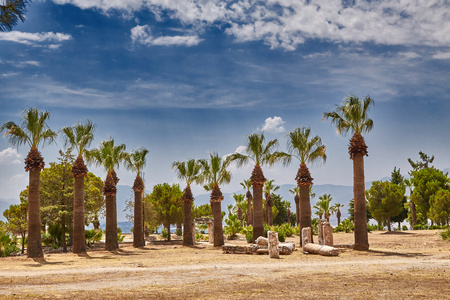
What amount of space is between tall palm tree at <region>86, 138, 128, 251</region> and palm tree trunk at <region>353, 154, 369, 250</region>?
20.4 meters

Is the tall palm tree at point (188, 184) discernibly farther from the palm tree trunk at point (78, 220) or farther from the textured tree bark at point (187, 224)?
the palm tree trunk at point (78, 220)

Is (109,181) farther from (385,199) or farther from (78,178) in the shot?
(385,199)

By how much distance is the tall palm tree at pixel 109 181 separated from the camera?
37.2m

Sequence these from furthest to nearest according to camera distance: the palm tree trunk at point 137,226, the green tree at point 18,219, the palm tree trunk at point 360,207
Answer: the palm tree trunk at point 137,226 < the green tree at point 18,219 < the palm tree trunk at point 360,207

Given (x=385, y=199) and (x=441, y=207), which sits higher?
(x=385, y=199)

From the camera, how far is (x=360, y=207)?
30.0m

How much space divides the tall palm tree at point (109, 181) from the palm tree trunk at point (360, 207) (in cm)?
2040

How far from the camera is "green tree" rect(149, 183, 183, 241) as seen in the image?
57.5 m

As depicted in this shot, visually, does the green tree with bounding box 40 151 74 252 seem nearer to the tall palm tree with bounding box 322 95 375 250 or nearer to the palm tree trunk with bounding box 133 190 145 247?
the palm tree trunk with bounding box 133 190 145 247

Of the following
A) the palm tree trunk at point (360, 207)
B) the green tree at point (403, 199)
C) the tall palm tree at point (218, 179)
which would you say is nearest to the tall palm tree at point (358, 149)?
the palm tree trunk at point (360, 207)

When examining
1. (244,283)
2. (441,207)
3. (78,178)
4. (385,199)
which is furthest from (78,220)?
(441,207)

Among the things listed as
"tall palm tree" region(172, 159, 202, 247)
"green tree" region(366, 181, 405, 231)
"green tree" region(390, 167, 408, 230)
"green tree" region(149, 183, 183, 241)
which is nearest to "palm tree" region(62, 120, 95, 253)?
"tall palm tree" region(172, 159, 202, 247)

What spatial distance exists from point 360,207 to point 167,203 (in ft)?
Result: 110

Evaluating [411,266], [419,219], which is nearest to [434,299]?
[411,266]
